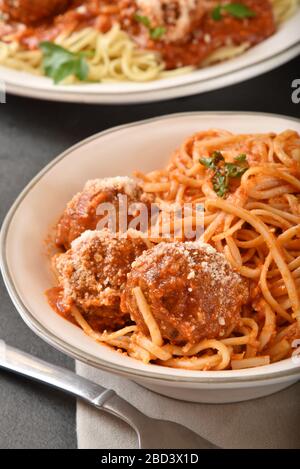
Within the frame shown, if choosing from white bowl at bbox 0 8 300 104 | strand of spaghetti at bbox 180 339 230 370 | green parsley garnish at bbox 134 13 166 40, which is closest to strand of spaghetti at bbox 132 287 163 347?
strand of spaghetti at bbox 180 339 230 370

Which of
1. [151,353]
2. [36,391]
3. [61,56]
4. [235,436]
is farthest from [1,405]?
[61,56]

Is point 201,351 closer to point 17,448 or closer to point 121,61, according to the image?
point 17,448

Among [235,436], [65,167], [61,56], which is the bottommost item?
[235,436]

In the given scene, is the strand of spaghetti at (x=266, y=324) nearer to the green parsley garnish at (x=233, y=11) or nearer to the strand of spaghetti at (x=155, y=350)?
the strand of spaghetti at (x=155, y=350)

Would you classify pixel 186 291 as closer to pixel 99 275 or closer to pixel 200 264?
pixel 200 264

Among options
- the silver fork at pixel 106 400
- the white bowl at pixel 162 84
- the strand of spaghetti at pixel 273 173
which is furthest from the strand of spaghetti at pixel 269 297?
the white bowl at pixel 162 84

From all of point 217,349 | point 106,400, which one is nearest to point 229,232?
point 217,349

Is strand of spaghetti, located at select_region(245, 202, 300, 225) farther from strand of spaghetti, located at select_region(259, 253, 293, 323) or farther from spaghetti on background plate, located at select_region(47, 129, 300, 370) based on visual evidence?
strand of spaghetti, located at select_region(259, 253, 293, 323)
